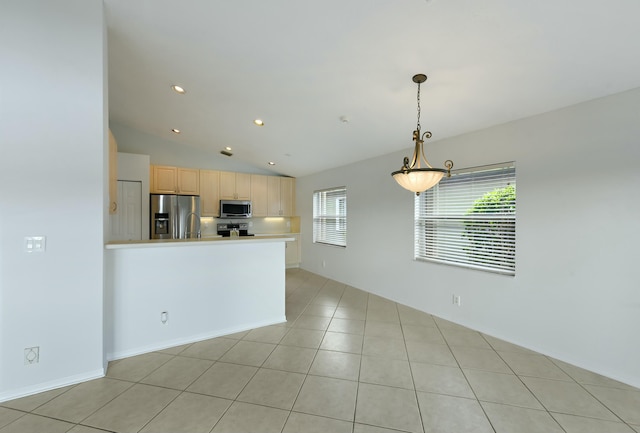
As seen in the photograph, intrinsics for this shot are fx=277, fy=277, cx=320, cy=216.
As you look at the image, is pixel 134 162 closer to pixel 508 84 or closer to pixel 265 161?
pixel 265 161

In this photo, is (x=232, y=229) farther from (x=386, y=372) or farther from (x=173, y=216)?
(x=386, y=372)

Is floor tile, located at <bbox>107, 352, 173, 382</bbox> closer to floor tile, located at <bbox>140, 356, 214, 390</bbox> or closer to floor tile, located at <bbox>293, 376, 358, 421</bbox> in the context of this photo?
floor tile, located at <bbox>140, 356, 214, 390</bbox>

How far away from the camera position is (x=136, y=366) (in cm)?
242

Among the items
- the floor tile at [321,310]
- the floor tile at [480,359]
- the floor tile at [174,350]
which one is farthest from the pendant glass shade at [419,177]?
the floor tile at [174,350]

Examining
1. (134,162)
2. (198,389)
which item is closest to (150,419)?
(198,389)

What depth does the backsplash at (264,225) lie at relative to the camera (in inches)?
248

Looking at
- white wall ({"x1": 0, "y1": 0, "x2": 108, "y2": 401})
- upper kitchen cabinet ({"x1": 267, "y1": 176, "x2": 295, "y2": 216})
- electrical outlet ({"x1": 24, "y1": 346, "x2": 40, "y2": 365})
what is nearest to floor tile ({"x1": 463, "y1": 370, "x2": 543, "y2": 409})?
white wall ({"x1": 0, "y1": 0, "x2": 108, "y2": 401})

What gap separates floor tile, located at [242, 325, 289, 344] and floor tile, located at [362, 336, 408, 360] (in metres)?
0.93

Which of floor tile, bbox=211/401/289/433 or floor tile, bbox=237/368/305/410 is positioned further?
floor tile, bbox=237/368/305/410

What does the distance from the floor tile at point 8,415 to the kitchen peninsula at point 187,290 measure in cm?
68

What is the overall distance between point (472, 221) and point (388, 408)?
2.35 m

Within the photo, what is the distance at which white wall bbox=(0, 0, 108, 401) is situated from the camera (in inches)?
78.0

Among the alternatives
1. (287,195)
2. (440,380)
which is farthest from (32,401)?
(287,195)

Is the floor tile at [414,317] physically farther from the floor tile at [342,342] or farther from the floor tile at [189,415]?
the floor tile at [189,415]
